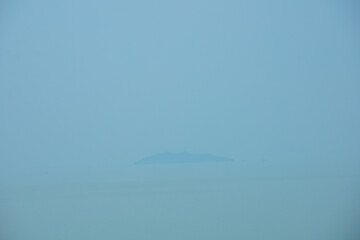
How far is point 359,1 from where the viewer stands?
1.86 meters

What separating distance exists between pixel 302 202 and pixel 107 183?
1.10 meters

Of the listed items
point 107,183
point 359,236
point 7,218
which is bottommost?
point 359,236

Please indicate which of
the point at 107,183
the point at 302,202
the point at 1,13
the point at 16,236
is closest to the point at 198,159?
the point at 107,183

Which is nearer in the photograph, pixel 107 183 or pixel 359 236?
pixel 107 183

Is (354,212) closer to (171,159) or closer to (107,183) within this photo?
(171,159)

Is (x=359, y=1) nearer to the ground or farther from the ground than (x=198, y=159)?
farther from the ground

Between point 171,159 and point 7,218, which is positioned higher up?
point 171,159

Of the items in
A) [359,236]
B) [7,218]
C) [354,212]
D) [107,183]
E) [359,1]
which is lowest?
[359,236]

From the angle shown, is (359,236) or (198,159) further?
(359,236)

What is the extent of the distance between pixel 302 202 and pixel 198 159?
2.17 feet

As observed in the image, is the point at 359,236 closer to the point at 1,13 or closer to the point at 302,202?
the point at 302,202

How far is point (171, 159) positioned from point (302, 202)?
0.80m

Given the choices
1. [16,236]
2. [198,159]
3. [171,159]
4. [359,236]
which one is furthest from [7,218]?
[359,236]

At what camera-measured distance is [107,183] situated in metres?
1.70
